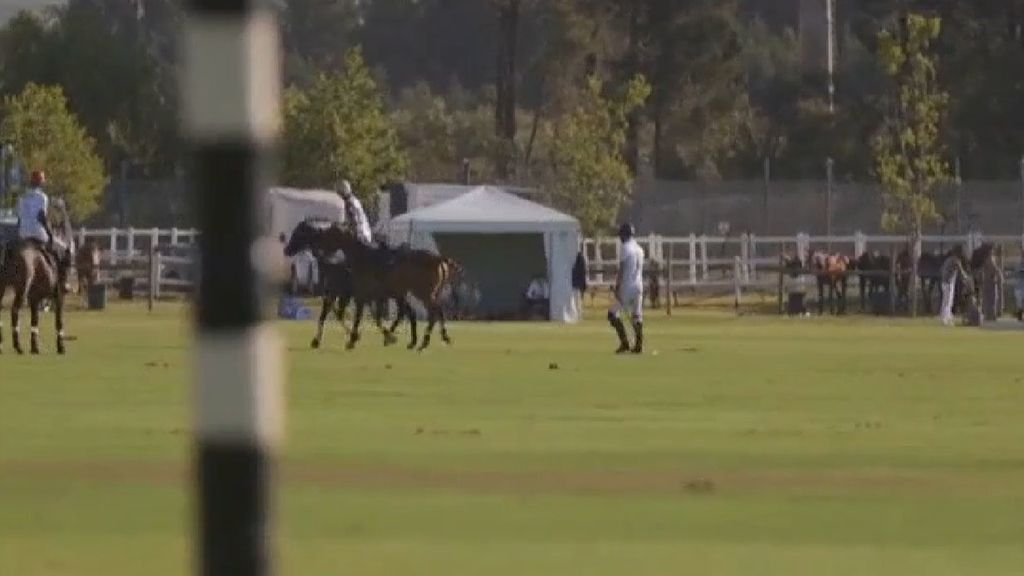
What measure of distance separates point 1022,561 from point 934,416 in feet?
37.4

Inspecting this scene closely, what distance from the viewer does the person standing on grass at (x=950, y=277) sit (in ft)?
185

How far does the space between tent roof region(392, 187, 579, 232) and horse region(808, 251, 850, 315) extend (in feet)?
26.3

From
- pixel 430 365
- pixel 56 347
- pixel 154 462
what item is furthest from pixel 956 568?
pixel 56 347

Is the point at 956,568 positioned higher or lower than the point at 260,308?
lower

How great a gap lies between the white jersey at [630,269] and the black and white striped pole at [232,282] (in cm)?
3550

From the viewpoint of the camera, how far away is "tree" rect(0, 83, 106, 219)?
7806cm

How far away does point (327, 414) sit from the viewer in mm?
21969

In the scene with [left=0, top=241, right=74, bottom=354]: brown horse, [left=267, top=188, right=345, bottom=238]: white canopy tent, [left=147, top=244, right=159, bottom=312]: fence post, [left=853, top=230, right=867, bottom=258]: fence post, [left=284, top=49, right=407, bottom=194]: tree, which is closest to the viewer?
[left=0, top=241, right=74, bottom=354]: brown horse

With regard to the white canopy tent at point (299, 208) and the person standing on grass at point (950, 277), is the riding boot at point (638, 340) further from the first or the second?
the white canopy tent at point (299, 208)

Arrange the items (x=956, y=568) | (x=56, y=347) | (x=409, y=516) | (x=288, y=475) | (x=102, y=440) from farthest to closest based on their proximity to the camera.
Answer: (x=56, y=347), (x=102, y=440), (x=288, y=475), (x=409, y=516), (x=956, y=568)

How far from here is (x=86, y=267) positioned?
63562 mm

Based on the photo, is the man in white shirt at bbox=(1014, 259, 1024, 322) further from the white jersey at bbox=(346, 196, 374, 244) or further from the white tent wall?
the white jersey at bbox=(346, 196, 374, 244)

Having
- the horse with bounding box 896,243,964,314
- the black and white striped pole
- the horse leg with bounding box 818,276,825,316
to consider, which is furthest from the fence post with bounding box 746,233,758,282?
the black and white striped pole

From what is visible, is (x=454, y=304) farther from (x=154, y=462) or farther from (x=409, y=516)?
(x=409, y=516)
